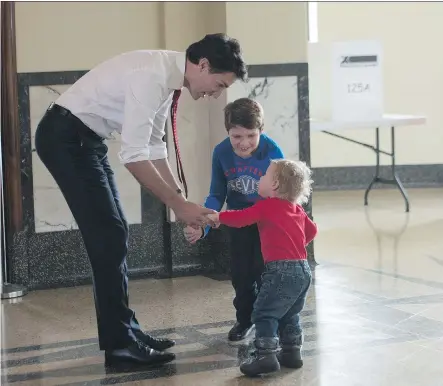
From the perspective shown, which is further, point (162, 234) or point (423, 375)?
point (162, 234)

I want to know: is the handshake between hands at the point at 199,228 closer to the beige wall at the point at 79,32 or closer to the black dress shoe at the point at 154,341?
the black dress shoe at the point at 154,341

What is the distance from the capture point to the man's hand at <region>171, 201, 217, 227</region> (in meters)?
2.70

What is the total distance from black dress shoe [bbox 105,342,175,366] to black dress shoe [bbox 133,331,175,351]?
97mm

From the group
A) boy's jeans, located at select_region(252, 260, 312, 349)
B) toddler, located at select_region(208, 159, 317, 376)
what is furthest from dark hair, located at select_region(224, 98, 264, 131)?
boy's jeans, located at select_region(252, 260, 312, 349)

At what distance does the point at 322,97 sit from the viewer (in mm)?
6793

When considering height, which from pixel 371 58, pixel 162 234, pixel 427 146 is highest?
pixel 371 58

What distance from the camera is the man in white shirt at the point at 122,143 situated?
2.58m

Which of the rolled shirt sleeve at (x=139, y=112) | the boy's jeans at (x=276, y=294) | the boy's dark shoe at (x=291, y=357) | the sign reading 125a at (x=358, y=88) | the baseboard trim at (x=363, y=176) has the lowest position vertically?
the boy's dark shoe at (x=291, y=357)

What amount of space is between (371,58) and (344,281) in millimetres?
2854

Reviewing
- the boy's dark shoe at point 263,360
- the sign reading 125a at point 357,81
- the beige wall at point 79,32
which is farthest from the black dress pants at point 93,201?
the sign reading 125a at point 357,81

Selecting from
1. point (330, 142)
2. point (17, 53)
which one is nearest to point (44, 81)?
point (17, 53)

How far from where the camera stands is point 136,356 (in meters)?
2.87

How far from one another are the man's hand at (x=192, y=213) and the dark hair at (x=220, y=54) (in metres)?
0.43

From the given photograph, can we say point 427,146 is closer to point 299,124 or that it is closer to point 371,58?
point 371,58
